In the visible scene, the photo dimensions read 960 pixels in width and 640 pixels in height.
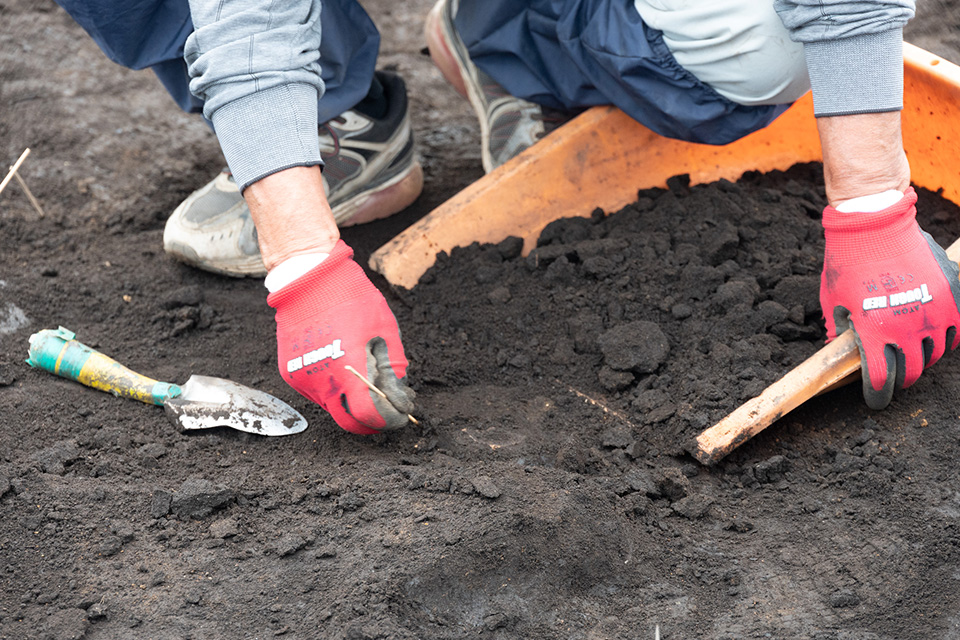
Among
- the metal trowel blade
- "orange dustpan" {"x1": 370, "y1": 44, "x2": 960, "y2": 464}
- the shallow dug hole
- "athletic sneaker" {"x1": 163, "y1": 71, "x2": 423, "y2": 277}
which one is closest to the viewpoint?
the shallow dug hole

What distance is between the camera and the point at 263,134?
1.45m

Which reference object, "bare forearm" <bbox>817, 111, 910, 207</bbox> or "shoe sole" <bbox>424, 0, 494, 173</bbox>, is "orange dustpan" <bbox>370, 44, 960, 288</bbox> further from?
"bare forearm" <bbox>817, 111, 910, 207</bbox>

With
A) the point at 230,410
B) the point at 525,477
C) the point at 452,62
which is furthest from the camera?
the point at 452,62

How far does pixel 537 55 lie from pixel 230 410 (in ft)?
4.10

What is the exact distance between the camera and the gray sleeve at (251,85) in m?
1.44

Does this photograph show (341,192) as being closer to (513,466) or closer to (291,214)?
(291,214)

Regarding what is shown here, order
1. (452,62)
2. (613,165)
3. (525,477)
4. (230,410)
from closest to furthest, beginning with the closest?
1. (525,477)
2. (230,410)
3. (613,165)
4. (452,62)

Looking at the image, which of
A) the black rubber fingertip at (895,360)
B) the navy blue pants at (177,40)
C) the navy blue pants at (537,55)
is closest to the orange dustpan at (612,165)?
the navy blue pants at (537,55)

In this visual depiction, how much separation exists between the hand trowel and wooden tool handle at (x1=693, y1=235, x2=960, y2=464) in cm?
77

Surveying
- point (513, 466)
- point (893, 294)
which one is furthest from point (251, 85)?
point (893, 294)

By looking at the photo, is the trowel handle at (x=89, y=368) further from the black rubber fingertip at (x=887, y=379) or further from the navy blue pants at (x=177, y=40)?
the black rubber fingertip at (x=887, y=379)

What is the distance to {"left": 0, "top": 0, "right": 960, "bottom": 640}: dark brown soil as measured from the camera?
121 cm

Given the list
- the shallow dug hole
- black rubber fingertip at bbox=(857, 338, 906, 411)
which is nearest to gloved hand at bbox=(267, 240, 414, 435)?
the shallow dug hole

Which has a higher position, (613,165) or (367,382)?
(367,382)
